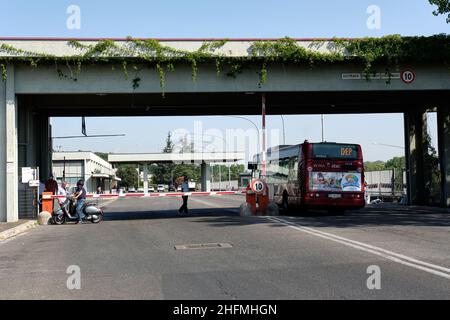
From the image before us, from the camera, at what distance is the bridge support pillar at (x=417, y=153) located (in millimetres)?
30797

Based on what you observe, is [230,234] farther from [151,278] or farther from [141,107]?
[141,107]

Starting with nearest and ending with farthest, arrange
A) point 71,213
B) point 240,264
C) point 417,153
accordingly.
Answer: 1. point 240,264
2. point 71,213
3. point 417,153

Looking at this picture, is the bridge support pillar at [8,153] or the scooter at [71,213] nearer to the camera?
the bridge support pillar at [8,153]

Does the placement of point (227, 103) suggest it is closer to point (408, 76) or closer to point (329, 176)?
point (329, 176)

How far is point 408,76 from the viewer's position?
23031 millimetres

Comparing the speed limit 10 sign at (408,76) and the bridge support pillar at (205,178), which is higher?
the speed limit 10 sign at (408,76)

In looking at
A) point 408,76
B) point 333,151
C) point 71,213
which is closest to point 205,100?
point 333,151

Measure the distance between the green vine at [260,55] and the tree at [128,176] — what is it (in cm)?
13133

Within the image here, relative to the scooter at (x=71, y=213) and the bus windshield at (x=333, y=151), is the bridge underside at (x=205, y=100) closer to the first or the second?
the scooter at (x=71, y=213)

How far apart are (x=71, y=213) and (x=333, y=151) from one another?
10.7m

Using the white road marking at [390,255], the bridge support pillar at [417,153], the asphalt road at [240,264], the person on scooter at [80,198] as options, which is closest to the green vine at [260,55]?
the person on scooter at [80,198]

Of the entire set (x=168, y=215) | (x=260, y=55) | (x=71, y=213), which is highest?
(x=260, y=55)

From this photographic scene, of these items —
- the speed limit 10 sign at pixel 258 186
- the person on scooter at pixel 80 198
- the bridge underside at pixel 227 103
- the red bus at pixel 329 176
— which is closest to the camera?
the person on scooter at pixel 80 198

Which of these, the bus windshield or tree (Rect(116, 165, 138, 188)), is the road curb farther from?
tree (Rect(116, 165, 138, 188))
